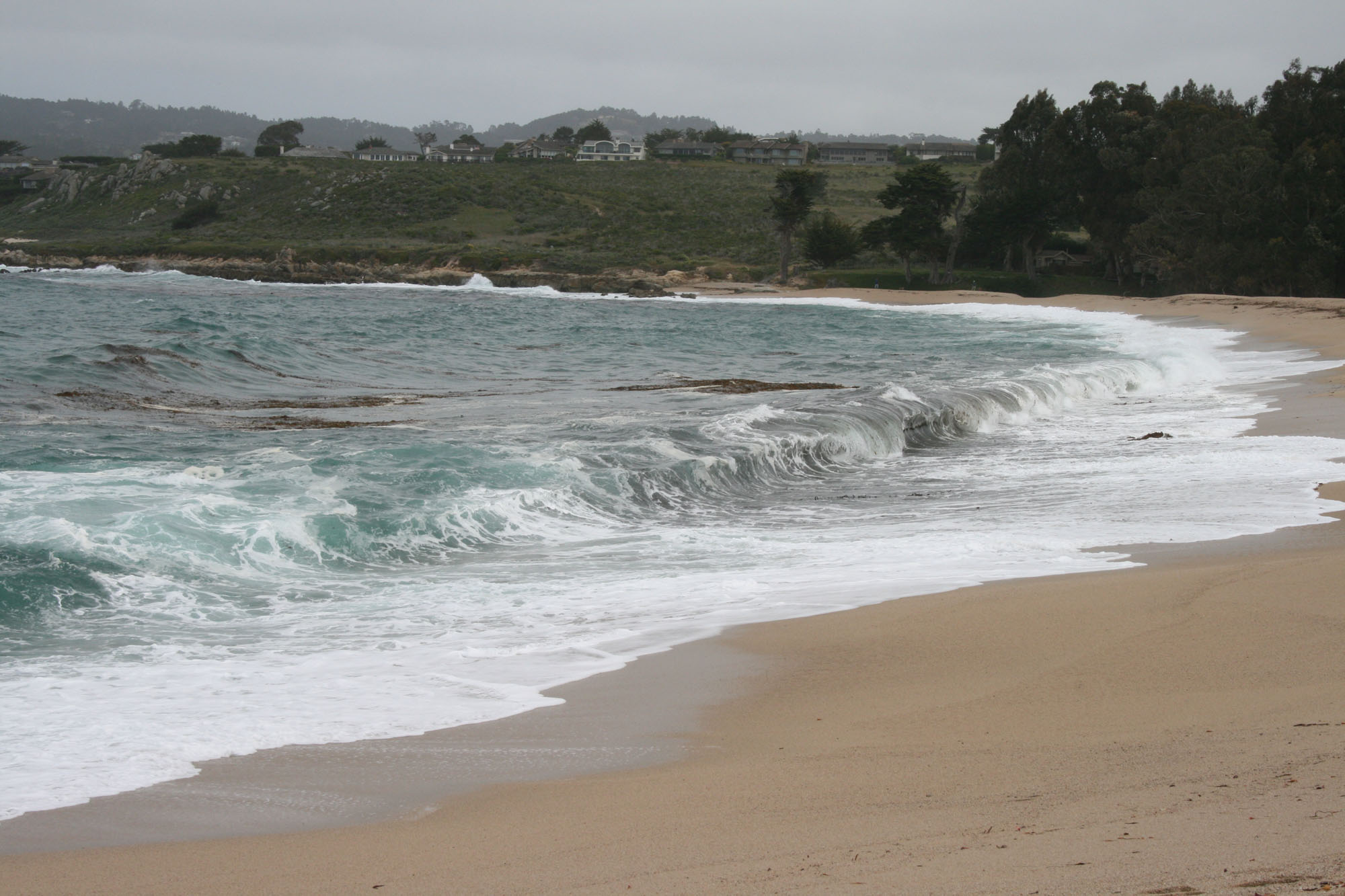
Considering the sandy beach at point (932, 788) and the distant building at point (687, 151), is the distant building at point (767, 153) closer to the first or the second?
the distant building at point (687, 151)

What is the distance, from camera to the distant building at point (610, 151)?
429 feet

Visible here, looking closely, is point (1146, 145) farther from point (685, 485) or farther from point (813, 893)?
point (813, 893)

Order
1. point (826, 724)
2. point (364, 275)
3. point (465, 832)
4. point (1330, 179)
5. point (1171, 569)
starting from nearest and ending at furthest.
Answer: point (465, 832), point (826, 724), point (1171, 569), point (1330, 179), point (364, 275)

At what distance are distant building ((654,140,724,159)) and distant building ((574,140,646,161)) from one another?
2680 mm

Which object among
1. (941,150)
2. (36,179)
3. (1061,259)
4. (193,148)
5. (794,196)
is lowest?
(1061,259)

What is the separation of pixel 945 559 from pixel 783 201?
53830 mm

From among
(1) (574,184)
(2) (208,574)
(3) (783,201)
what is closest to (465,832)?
(2) (208,574)

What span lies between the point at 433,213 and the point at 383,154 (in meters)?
62.6

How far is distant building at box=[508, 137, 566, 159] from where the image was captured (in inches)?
5327

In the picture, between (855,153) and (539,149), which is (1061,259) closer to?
(855,153)

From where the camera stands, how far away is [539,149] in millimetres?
138625

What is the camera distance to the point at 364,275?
63.9 meters

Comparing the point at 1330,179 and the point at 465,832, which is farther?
the point at 1330,179

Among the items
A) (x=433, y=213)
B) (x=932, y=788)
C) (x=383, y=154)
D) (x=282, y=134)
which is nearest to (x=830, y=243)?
(x=433, y=213)
